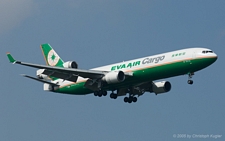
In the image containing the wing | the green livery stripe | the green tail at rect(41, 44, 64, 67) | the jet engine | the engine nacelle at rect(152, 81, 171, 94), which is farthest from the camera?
the green tail at rect(41, 44, 64, 67)

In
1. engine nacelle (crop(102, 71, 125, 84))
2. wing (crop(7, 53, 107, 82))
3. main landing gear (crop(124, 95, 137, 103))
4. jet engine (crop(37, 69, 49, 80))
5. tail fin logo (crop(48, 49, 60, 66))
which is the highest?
tail fin logo (crop(48, 49, 60, 66))

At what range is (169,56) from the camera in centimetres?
7194

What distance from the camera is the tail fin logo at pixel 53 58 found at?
284 ft

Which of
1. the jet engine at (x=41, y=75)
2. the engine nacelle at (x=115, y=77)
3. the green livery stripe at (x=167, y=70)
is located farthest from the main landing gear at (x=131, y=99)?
the jet engine at (x=41, y=75)

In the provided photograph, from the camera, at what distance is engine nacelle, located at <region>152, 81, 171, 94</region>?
8106 centimetres

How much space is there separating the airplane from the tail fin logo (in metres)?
0.30

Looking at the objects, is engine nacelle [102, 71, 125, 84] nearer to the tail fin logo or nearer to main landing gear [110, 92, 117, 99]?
main landing gear [110, 92, 117, 99]

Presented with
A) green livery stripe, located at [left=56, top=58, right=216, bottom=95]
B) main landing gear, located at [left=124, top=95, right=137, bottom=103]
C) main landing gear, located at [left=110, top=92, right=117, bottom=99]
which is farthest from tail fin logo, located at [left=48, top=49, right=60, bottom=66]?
green livery stripe, located at [left=56, top=58, right=216, bottom=95]

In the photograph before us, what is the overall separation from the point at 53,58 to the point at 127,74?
681 inches

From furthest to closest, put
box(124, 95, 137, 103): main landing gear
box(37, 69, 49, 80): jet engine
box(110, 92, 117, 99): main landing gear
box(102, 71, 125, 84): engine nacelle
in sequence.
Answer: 1. box(124, 95, 137, 103): main landing gear
2. box(110, 92, 117, 99): main landing gear
3. box(37, 69, 49, 80): jet engine
4. box(102, 71, 125, 84): engine nacelle

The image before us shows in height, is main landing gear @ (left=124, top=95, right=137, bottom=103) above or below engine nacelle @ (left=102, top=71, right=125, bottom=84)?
below

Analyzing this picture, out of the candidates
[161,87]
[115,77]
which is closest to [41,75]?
[115,77]

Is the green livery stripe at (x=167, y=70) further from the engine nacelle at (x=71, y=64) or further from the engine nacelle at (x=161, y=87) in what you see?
the engine nacelle at (x=71, y=64)

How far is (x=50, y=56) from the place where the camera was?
87.6 metres
